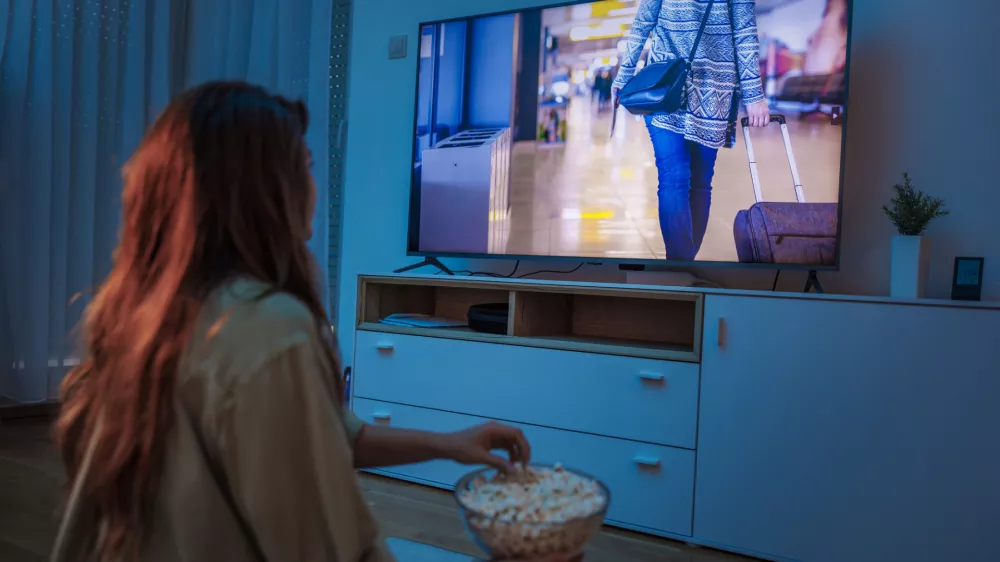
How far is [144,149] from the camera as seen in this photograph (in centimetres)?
71

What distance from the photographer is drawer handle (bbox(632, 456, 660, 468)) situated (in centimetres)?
213

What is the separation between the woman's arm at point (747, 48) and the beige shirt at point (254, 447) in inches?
78.3

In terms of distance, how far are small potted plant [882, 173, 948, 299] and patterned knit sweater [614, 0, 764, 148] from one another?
1.75 ft

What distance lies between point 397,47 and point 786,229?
1956mm

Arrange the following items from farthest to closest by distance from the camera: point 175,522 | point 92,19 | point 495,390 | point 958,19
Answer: point 92,19
point 495,390
point 958,19
point 175,522

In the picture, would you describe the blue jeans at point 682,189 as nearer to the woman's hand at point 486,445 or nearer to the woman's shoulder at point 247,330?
the woman's hand at point 486,445

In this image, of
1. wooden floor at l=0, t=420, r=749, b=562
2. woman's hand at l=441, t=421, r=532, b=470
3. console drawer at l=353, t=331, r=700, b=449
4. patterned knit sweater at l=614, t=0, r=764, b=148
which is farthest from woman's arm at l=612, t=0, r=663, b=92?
woman's hand at l=441, t=421, r=532, b=470

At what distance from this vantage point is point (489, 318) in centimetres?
249

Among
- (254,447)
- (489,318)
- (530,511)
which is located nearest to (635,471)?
(489,318)

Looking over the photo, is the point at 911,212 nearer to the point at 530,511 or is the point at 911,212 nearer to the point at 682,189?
the point at 682,189

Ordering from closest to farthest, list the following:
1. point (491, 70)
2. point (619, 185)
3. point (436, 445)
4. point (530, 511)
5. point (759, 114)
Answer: point (530, 511), point (436, 445), point (759, 114), point (619, 185), point (491, 70)

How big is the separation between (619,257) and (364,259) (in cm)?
138

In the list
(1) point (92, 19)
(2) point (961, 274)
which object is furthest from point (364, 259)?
(2) point (961, 274)

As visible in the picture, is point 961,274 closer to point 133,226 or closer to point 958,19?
point 958,19
